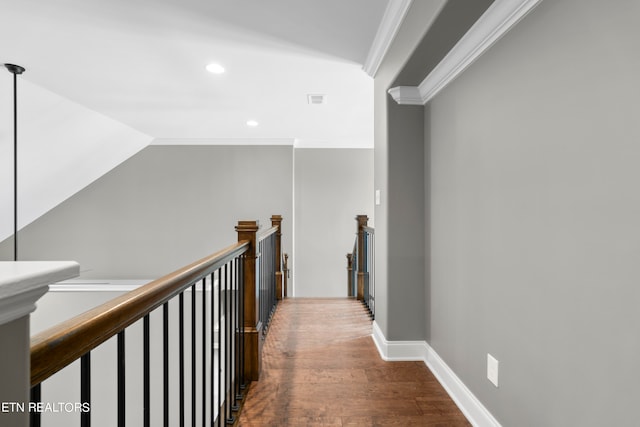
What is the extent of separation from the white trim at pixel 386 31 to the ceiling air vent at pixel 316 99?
3.17 ft

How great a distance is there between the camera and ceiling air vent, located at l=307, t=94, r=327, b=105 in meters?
3.91

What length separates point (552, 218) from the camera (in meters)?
1.32

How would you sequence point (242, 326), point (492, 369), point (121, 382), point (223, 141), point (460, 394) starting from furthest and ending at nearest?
point (223, 141), point (242, 326), point (460, 394), point (492, 369), point (121, 382)

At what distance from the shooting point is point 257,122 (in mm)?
5043

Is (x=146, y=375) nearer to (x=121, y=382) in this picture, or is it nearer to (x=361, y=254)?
(x=121, y=382)

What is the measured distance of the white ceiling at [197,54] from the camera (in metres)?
2.28

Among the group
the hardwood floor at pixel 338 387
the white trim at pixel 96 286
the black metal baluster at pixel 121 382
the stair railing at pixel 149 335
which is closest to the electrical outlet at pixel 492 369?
the hardwood floor at pixel 338 387

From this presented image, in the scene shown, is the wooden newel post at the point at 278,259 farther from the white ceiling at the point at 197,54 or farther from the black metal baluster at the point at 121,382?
the black metal baluster at the point at 121,382

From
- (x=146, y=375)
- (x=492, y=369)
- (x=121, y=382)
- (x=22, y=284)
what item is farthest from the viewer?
(x=492, y=369)

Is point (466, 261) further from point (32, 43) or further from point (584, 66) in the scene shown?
point (32, 43)

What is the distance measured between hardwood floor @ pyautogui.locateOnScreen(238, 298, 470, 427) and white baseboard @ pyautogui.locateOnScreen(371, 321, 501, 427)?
Result: 1.7 inches

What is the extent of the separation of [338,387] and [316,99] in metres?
2.95

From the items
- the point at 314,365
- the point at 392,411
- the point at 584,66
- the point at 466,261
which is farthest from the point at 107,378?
the point at 584,66

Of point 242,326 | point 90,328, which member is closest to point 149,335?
point 90,328
